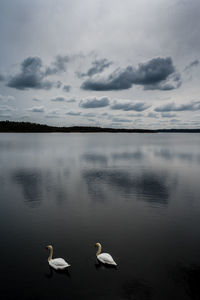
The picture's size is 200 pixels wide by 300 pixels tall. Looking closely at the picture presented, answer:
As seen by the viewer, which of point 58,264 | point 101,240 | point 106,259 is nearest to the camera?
point 58,264

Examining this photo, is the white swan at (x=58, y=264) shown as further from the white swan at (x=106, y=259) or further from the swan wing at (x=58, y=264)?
the white swan at (x=106, y=259)

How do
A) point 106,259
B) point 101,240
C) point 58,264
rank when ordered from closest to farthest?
point 58,264
point 106,259
point 101,240

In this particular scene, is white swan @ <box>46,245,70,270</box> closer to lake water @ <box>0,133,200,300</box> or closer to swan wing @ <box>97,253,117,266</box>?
lake water @ <box>0,133,200,300</box>

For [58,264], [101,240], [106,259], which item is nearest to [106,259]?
[106,259]

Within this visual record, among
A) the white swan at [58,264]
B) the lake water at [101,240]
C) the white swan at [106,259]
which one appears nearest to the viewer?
the lake water at [101,240]

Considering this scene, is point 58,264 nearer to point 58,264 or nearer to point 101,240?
point 58,264

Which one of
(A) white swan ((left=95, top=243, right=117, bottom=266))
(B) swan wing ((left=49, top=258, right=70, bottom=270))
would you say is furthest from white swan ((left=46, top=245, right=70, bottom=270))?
(A) white swan ((left=95, top=243, right=117, bottom=266))

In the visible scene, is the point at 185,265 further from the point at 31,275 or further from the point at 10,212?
the point at 10,212

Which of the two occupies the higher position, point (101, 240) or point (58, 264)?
point (58, 264)

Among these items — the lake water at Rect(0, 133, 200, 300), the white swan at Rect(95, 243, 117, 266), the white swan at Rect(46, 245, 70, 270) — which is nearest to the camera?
the lake water at Rect(0, 133, 200, 300)

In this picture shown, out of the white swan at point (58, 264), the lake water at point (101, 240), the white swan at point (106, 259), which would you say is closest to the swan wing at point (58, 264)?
the white swan at point (58, 264)

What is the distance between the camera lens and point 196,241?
58.5ft

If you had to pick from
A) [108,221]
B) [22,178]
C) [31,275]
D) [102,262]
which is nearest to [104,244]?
[102,262]

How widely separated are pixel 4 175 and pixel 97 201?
83.6 feet
